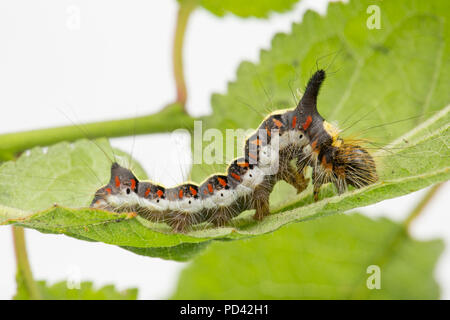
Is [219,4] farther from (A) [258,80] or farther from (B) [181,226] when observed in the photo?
(B) [181,226]

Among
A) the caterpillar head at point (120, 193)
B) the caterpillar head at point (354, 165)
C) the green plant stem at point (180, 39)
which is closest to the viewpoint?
the caterpillar head at point (354, 165)

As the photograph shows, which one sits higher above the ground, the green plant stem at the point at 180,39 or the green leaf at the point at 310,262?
the green plant stem at the point at 180,39

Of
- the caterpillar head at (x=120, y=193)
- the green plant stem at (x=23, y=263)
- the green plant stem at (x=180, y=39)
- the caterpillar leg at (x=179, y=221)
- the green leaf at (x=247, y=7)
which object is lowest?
the green plant stem at (x=23, y=263)

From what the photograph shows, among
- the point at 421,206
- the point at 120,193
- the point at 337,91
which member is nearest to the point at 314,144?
the point at 337,91

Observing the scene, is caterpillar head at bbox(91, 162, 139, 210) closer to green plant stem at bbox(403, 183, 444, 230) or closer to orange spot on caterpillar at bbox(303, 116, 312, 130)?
orange spot on caterpillar at bbox(303, 116, 312, 130)

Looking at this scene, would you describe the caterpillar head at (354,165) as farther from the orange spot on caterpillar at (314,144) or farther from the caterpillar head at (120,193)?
the caterpillar head at (120,193)

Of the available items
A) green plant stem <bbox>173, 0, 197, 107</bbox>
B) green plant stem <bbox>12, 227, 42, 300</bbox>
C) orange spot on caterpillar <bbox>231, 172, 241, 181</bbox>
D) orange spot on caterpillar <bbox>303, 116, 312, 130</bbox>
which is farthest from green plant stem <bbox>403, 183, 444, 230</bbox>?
green plant stem <bbox>12, 227, 42, 300</bbox>

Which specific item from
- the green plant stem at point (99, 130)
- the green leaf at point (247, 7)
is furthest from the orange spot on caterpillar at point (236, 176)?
the green leaf at point (247, 7)

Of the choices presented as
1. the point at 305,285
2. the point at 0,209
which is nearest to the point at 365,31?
the point at 305,285
